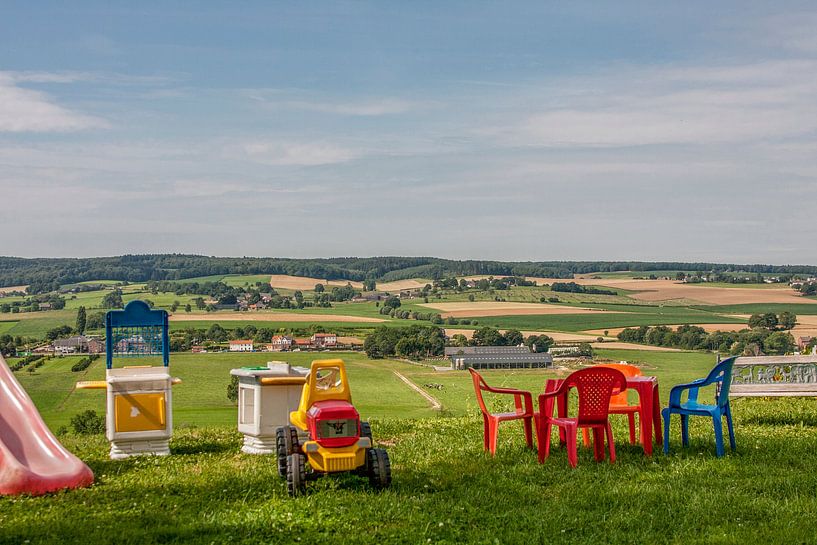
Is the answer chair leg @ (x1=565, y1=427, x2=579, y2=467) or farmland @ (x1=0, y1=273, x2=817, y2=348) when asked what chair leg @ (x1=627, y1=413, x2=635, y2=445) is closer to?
chair leg @ (x1=565, y1=427, x2=579, y2=467)

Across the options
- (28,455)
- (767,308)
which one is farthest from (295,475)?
(767,308)

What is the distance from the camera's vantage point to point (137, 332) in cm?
1173

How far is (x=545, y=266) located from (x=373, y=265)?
17.4 meters

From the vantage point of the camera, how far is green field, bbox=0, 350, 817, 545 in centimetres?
698

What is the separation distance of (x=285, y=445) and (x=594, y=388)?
3456 millimetres

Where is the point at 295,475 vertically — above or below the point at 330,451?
below

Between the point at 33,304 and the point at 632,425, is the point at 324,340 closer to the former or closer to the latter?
the point at 33,304

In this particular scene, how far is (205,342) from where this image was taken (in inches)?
2009

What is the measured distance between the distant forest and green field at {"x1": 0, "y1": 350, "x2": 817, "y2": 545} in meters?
66.5

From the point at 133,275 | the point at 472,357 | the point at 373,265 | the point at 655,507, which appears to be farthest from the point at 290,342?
the point at 655,507

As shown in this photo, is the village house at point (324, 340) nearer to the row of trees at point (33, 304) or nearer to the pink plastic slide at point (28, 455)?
the row of trees at point (33, 304)

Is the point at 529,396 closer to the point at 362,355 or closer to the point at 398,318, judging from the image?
the point at 362,355

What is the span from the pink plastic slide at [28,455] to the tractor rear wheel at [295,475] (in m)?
2.34

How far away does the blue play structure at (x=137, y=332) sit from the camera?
11.5 meters
